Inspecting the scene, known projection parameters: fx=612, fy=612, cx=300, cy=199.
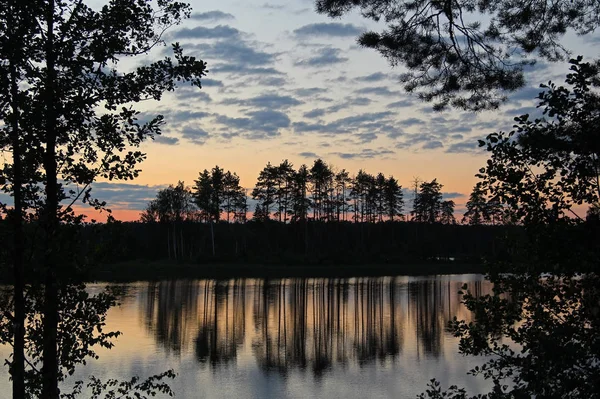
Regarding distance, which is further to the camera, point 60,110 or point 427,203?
point 427,203

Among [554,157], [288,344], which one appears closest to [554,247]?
[554,157]

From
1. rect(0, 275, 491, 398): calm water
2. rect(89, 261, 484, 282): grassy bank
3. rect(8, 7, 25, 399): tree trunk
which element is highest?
rect(8, 7, 25, 399): tree trunk

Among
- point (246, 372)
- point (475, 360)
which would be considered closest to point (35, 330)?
point (246, 372)

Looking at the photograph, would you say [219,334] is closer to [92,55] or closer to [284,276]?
[92,55]

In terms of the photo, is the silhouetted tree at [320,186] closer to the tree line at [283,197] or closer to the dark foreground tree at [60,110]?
the tree line at [283,197]

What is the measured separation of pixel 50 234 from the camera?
669 centimetres

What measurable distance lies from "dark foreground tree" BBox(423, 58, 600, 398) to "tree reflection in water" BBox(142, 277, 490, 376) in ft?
46.8

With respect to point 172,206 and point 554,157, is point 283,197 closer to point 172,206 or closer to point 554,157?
point 172,206

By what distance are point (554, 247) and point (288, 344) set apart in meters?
20.1

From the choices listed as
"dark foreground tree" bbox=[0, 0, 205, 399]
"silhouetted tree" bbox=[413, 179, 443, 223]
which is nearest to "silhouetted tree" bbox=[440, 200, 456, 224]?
"silhouetted tree" bbox=[413, 179, 443, 223]

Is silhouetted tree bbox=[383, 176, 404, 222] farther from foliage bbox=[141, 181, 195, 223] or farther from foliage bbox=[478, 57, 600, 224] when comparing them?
foliage bbox=[478, 57, 600, 224]

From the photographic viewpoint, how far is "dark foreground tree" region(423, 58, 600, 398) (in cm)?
506

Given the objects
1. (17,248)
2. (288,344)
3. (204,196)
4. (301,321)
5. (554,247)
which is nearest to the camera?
(554,247)

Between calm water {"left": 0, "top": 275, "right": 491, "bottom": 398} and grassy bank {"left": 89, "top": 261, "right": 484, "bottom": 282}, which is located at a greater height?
grassy bank {"left": 89, "top": 261, "right": 484, "bottom": 282}
